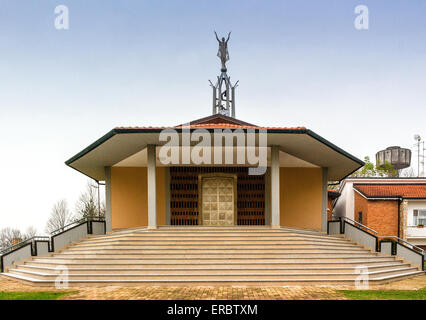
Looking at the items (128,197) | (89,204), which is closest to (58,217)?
(89,204)

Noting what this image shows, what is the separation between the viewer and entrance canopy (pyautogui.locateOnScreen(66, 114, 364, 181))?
9.08 m

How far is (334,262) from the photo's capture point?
338 inches

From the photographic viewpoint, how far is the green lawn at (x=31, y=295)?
22.1ft

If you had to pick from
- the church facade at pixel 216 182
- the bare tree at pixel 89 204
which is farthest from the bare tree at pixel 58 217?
the church facade at pixel 216 182

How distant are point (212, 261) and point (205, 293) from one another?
4.91 feet

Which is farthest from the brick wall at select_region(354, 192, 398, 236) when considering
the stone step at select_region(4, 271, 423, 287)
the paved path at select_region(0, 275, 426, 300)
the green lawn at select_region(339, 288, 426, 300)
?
the stone step at select_region(4, 271, 423, 287)

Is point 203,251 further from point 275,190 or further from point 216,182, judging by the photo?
point 216,182

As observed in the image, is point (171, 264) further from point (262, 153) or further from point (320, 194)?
point (320, 194)

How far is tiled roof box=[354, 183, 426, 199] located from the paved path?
11692mm

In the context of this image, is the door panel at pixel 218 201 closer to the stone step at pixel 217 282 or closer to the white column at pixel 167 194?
the white column at pixel 167 194

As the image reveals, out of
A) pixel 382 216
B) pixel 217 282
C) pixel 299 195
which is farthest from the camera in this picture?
pixel 382 216

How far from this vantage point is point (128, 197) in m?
13.5

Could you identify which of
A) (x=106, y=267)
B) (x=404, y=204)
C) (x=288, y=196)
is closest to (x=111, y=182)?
(x=106, y=267)

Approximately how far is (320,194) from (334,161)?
1.96 m
